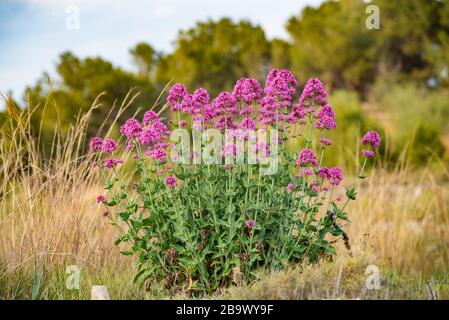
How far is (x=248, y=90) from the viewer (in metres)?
3.21

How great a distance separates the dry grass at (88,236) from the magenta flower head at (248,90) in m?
0.92

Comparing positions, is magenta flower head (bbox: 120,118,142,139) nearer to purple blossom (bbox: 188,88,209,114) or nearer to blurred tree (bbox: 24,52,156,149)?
purple blossom (bbox: 188,88,209,114)

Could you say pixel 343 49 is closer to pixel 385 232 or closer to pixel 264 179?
pixel 385 232

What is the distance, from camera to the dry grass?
3.46 metres

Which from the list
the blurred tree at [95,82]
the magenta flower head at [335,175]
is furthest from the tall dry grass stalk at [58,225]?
the blurred tree at [95,82]

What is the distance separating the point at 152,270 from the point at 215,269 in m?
0.33

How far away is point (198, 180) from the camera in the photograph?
345cm

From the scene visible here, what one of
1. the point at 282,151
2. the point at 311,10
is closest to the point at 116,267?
the point at 282,151

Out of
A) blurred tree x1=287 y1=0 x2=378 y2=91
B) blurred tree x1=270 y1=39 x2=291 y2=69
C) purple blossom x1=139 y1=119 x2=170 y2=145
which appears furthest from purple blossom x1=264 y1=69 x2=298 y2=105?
blurred tree x1=270 y1=39 x2=291 y2=69

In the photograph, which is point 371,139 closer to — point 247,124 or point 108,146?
point 247,124

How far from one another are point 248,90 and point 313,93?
1.15 feet

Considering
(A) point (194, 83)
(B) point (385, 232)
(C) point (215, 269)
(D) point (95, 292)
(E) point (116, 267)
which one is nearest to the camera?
(D) point (95, 292)

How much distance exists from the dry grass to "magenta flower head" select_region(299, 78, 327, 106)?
0.86m

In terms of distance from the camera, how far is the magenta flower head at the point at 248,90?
321cm
